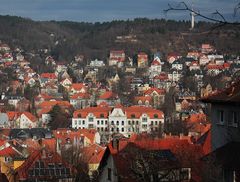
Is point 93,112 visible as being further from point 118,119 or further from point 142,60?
point 142,60

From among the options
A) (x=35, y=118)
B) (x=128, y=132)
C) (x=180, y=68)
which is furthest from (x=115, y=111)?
(x=180, y=68)

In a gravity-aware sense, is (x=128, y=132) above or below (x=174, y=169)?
below

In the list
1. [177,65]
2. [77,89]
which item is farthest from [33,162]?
[177,65]

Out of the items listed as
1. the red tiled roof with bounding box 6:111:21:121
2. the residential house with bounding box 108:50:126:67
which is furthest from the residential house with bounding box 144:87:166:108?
the residential house with bounding box 108:50:126:67

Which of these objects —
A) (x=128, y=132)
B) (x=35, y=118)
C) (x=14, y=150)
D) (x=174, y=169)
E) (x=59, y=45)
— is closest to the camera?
(x=174, y=169)

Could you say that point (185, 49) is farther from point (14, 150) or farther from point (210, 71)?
point (14, 150)

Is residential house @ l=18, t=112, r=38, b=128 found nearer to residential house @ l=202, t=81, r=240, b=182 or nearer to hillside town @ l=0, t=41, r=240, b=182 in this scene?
hillside town @ l=0, t=41, r=240, b=182
